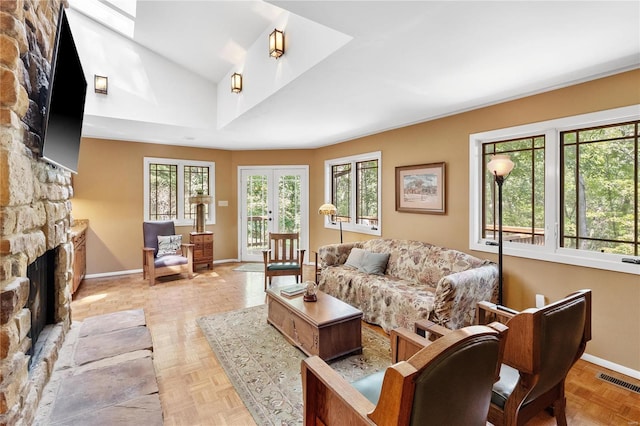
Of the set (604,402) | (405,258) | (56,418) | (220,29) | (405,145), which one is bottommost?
(604,402)

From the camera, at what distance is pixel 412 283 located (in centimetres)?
349

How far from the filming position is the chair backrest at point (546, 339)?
4.33 feet

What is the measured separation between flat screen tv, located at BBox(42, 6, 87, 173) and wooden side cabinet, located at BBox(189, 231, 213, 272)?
3.55 m

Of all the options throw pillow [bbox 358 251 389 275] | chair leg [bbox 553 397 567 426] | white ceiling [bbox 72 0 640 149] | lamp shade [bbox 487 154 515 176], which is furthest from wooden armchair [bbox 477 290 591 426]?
throw pillow [bbox 358 251 389 275]

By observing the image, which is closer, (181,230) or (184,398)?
(184,398)

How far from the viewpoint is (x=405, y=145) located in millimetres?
4328

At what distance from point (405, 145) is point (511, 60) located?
6.67ft

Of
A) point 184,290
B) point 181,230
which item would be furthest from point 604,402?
point 181,230

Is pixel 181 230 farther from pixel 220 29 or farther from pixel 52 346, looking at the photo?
pixel 52 346

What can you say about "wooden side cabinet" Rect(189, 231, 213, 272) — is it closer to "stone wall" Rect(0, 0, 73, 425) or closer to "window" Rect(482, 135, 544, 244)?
"stone wall" Rect(0, 0, 73, 425)

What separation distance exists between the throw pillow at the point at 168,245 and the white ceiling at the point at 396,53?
1.72 meters

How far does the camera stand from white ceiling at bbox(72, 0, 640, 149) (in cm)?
178

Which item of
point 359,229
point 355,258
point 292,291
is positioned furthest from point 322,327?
point 359,229

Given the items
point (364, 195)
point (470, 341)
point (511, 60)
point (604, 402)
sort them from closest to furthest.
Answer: point (470, 341) → point (604, 402) → point (511, 60) → point (364, 195)
